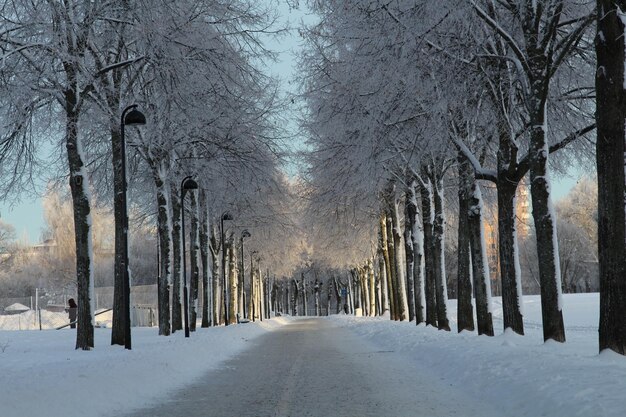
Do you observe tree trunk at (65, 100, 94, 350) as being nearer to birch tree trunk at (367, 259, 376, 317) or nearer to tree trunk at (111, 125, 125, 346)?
tree trunk at (111, 125, 125, 346)

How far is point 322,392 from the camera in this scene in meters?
10.6

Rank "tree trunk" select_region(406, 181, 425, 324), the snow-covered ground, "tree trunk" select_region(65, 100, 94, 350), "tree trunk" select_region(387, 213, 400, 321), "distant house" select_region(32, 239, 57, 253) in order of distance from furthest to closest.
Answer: "distant house" select_region(32, 239, 57, 253)
"tree trunk" select_region(387, 213, 400, 321)
"tree trunk" select_region(406, 181, 425, 324)
"tree trunk" select_region(65, 100, 94, 350)
the snow-covered ground

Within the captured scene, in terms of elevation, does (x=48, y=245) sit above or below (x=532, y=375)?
above

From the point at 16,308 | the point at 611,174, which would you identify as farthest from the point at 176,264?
the point at 16,308

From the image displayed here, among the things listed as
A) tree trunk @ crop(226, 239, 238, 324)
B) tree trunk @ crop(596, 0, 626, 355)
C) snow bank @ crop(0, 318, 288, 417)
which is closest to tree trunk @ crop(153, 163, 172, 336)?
snow bank @ crop(0, 318, 288, 417)

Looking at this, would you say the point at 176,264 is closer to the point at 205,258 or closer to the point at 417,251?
the point at 205,258

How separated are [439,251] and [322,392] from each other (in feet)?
49.6

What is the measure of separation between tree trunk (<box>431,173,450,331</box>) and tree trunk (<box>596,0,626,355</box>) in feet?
47.5

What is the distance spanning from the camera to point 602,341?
10477 millimetres

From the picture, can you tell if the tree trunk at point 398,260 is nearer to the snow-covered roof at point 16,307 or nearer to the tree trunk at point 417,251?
the tree trunk at point 417,251

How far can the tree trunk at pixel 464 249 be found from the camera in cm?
2008

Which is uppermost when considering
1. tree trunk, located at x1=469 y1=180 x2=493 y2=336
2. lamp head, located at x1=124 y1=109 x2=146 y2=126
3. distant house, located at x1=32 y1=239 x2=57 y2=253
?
distant house, located at x1=32 y1=239 x2=57 y2=253

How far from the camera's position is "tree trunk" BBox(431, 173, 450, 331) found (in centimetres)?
2491

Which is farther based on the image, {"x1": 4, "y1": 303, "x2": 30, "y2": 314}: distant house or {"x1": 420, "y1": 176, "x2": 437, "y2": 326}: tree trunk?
{"x1": 4, "y1": 303, "x2": 30, "y2": 314}: distant house
